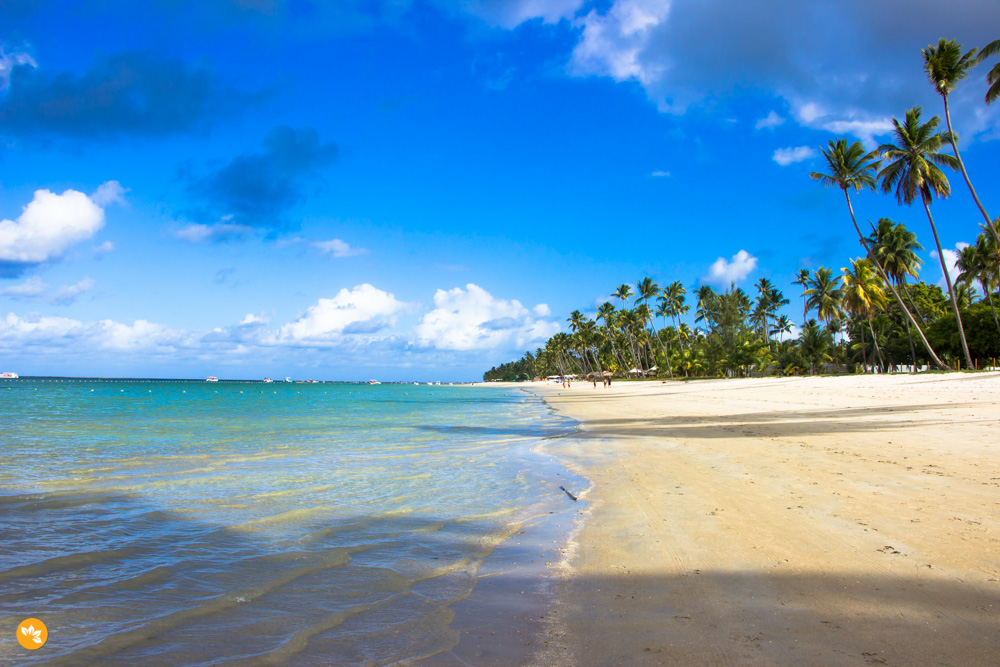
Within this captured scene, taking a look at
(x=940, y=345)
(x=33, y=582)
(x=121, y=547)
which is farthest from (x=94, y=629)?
(x=940, y=345)

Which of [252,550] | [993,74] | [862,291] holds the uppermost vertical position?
[993,74]

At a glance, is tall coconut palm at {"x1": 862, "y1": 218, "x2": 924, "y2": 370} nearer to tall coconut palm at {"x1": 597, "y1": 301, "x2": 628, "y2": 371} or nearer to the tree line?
the tree line

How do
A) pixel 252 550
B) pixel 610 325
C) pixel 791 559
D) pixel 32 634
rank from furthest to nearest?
1. pixel 610 325
2. pixel 252 550
3. pixel 791 559
4. pixel 32 634

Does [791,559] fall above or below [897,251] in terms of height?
below

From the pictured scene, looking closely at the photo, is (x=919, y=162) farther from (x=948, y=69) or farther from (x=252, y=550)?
(x=252, y=550)

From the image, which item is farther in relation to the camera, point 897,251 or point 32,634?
point 897,251

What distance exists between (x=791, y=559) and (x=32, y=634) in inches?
232

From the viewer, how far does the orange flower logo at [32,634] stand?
352cm

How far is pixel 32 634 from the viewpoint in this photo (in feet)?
12.0

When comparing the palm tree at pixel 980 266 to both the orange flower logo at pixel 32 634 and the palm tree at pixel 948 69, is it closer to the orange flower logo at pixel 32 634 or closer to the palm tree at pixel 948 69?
the palm tree at pixel 948 69

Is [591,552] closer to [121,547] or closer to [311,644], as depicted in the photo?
[311,644]

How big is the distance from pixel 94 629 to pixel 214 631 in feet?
2.83

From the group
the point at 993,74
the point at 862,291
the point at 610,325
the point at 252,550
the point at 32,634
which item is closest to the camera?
the point at 32,634

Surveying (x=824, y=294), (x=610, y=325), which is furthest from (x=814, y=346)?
(x=610, y=325)
